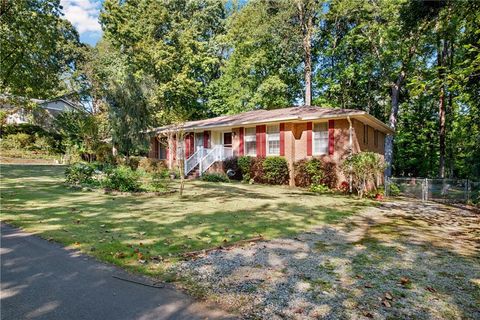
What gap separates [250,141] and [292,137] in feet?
10.2

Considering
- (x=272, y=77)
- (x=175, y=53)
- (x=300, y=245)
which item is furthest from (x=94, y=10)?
(x=300, y=245)

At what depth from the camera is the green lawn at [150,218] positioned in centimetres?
494

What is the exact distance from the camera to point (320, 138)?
623 inches

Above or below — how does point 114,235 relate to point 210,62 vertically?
below

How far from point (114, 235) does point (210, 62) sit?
26.3 meters

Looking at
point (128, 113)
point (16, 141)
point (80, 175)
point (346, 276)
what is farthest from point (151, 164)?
point (346, 276)

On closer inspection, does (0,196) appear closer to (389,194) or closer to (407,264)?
(407,264)

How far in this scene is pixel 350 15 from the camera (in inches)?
920

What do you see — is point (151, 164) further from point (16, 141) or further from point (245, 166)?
point (16, 141)

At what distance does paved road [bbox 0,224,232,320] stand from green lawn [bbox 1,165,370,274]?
1.46 feet

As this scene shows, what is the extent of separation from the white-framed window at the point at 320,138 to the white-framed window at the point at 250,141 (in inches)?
150

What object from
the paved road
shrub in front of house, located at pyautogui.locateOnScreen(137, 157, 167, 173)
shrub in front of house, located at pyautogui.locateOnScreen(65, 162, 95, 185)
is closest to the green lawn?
the paved road

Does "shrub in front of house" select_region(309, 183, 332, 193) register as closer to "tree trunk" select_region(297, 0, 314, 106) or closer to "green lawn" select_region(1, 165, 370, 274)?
"green lawn" select_region(1, 165, 370, 274)

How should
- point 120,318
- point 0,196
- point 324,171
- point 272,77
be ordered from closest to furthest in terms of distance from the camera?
point 120,318 → point 0,196 → point 324,171 → point 272,77
